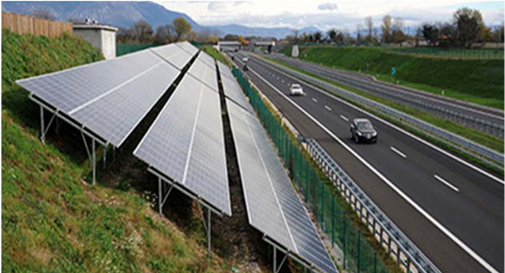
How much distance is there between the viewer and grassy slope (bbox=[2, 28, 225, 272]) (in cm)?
1020

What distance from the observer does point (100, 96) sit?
19.9 meters

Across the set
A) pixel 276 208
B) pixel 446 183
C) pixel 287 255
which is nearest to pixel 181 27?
pixel 446 183

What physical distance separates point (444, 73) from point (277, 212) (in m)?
73.9

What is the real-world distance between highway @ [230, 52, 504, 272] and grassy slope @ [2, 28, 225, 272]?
923cm

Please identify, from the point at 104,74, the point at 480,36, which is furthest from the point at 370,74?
the point at 104,74

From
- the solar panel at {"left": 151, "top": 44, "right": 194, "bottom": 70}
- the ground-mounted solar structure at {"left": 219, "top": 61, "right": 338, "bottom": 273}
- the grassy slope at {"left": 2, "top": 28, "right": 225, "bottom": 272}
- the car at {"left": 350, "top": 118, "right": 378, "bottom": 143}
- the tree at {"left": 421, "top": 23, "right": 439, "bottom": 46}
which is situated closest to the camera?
the grassy slope at {"left": 2, "top": 28, "right": 225, "bottom": 272}

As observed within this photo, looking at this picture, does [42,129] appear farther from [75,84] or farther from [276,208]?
[276,208]

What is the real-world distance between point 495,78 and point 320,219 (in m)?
60.7

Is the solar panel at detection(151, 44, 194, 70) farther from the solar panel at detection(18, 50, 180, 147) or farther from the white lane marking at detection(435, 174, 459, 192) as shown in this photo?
the white lane marking at detection(435, 174, 459, 192)

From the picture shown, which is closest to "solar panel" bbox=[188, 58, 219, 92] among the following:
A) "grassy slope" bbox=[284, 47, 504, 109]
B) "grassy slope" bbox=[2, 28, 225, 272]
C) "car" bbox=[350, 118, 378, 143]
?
"car" bbox=[350, 118, 378, 143]

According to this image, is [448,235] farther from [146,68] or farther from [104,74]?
[146,68]

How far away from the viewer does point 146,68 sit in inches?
1419

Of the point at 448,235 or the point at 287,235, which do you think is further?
the point at 448,235

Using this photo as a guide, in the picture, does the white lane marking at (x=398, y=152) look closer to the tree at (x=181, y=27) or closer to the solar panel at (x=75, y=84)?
the solar panel at (x=75, y=84)
